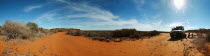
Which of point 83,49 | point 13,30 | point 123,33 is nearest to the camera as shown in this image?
point 83,49

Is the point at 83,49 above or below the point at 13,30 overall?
below

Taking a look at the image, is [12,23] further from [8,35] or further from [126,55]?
[126,55]

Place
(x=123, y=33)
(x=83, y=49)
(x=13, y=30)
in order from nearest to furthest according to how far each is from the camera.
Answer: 1. (x=83, y=49)
2. (x=13, y=30)
3. (x=123, y=33)

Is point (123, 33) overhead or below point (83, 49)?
overhead

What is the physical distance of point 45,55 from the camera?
623cm

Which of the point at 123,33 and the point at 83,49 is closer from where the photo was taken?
the point at 83,49

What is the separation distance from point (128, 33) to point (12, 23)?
13.0m

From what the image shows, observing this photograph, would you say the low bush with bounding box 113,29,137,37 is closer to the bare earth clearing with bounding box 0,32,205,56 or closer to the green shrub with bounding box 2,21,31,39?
the bare earth clearing with bounding box 0,32,205,56

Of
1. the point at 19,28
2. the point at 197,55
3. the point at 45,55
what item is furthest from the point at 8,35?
the point at 197,55

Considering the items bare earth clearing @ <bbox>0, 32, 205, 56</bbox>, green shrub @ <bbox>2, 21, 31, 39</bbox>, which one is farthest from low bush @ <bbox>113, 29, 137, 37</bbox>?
green shrub @ <bbox>2, 21, 31, 39</bbox>

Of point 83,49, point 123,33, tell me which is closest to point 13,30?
point 83,49

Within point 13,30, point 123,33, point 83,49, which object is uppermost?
point 13,30

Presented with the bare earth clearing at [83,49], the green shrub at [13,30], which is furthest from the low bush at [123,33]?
the green shrub at [13,30]

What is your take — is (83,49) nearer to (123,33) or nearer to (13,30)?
(13,30)
